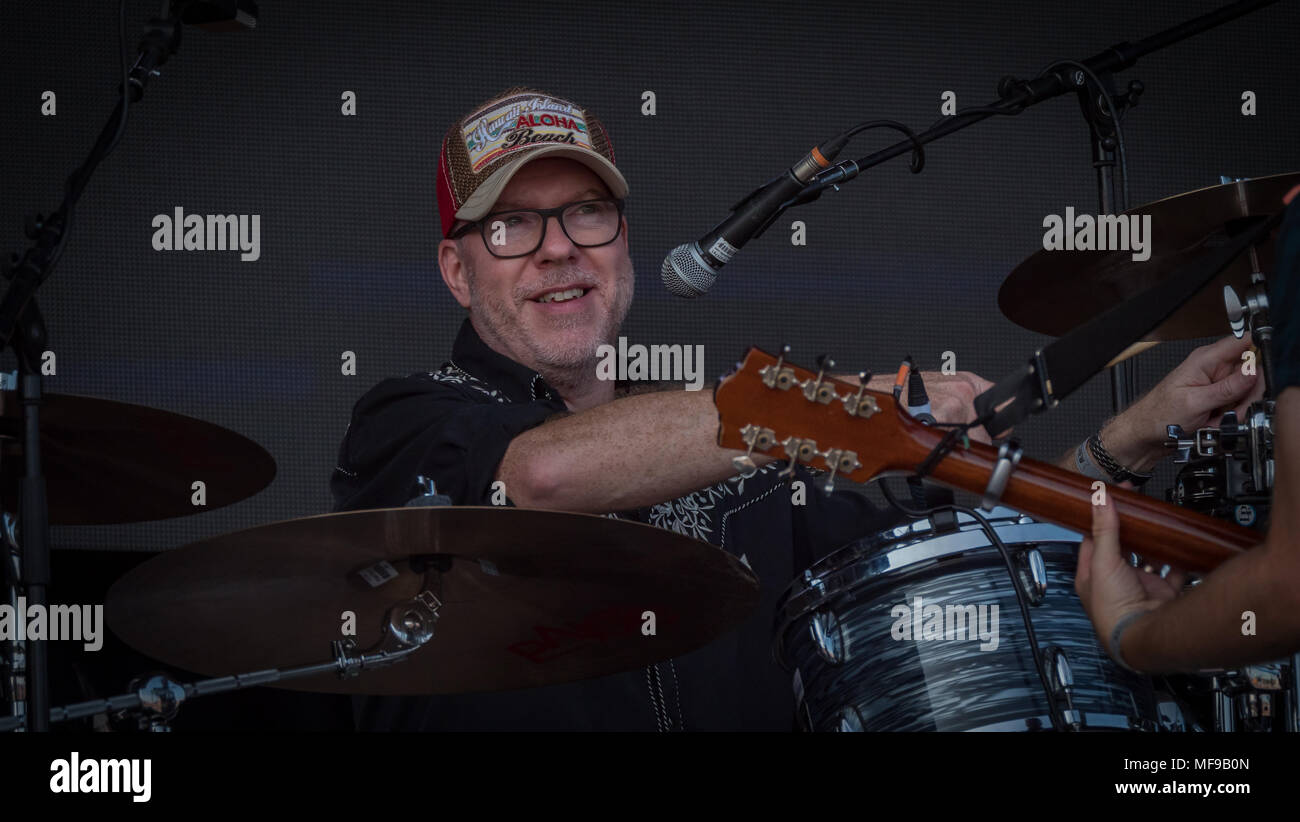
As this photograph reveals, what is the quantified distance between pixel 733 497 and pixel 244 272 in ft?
4.11

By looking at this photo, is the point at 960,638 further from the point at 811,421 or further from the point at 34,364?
the point at 34,364

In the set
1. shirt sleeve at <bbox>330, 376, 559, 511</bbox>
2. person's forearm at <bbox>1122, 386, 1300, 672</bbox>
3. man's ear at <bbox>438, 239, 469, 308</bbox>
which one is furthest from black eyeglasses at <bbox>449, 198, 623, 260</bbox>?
person's forearm at <bbox>1122, 386, 1300, 672</bbox>

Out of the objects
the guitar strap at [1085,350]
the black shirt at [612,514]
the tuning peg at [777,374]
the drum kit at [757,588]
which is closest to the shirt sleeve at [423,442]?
the black shirt at [612,514]

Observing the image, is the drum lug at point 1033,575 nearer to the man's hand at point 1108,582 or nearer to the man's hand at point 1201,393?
the man's hand at point 1108,582

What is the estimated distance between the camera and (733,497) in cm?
241

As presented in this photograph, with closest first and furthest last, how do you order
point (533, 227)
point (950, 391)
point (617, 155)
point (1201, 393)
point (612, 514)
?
point (950, 391) < point (1201, 393) < point (612, 514) < point (533, 227) < point (617, 155)

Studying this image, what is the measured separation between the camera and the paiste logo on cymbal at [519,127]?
2285 mm

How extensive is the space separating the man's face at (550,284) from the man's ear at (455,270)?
0.32ft

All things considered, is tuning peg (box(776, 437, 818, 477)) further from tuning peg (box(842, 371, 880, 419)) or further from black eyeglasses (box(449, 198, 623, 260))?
black eyeglasses (box(449, 198, 623, 260))

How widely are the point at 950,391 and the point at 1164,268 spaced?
63 centimetres

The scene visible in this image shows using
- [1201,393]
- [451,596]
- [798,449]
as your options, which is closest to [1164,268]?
[1201,393]

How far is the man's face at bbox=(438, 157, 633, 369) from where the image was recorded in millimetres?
2279

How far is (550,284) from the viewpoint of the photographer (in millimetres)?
2285
